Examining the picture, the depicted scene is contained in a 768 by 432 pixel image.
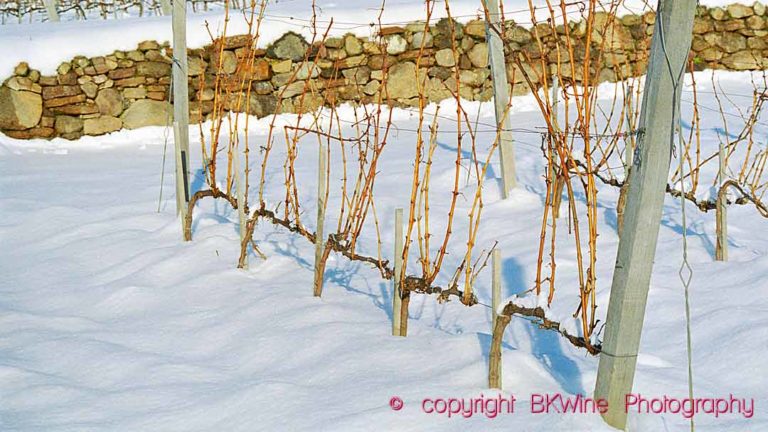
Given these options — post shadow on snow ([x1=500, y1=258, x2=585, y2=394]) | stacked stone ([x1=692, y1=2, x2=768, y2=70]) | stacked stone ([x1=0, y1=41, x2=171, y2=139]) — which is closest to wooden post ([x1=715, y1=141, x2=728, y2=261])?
post shadow on snow ([x1=500, y1=258, x2=585, y2=394])

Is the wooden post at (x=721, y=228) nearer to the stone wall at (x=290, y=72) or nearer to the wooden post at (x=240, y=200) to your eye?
the wooden post at (x=240, y=200)

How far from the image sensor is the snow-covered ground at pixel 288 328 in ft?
8.07

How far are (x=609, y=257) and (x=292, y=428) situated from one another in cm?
195

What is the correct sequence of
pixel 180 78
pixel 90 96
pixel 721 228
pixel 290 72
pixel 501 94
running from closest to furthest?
pixel 721 228
pixel 180 78
pixel 501 94
pixel 90 96
pixel 290 72

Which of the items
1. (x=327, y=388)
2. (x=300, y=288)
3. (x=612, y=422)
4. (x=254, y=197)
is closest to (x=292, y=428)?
(x=327, y=388)

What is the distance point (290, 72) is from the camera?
6.88 meters

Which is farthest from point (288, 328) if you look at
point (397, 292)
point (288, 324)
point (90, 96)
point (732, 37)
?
point (732, 37)

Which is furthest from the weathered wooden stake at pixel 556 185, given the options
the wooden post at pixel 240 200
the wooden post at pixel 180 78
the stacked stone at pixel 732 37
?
the stacked stone at pixel 732 37

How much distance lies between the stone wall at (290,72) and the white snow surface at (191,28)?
71 millimetres

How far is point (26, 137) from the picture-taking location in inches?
247

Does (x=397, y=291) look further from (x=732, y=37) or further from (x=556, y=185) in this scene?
(x=732, y=37)

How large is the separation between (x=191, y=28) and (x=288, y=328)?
428cm

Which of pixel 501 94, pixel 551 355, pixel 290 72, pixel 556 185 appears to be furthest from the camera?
pixel 290 72

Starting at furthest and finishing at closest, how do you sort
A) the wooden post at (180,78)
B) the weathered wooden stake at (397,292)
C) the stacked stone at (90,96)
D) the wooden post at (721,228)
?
the stacked stone at (90,96)
the wooden post at (180,78)
the wooden post at (721,228)
the weathered wooden stake at (397,292)
